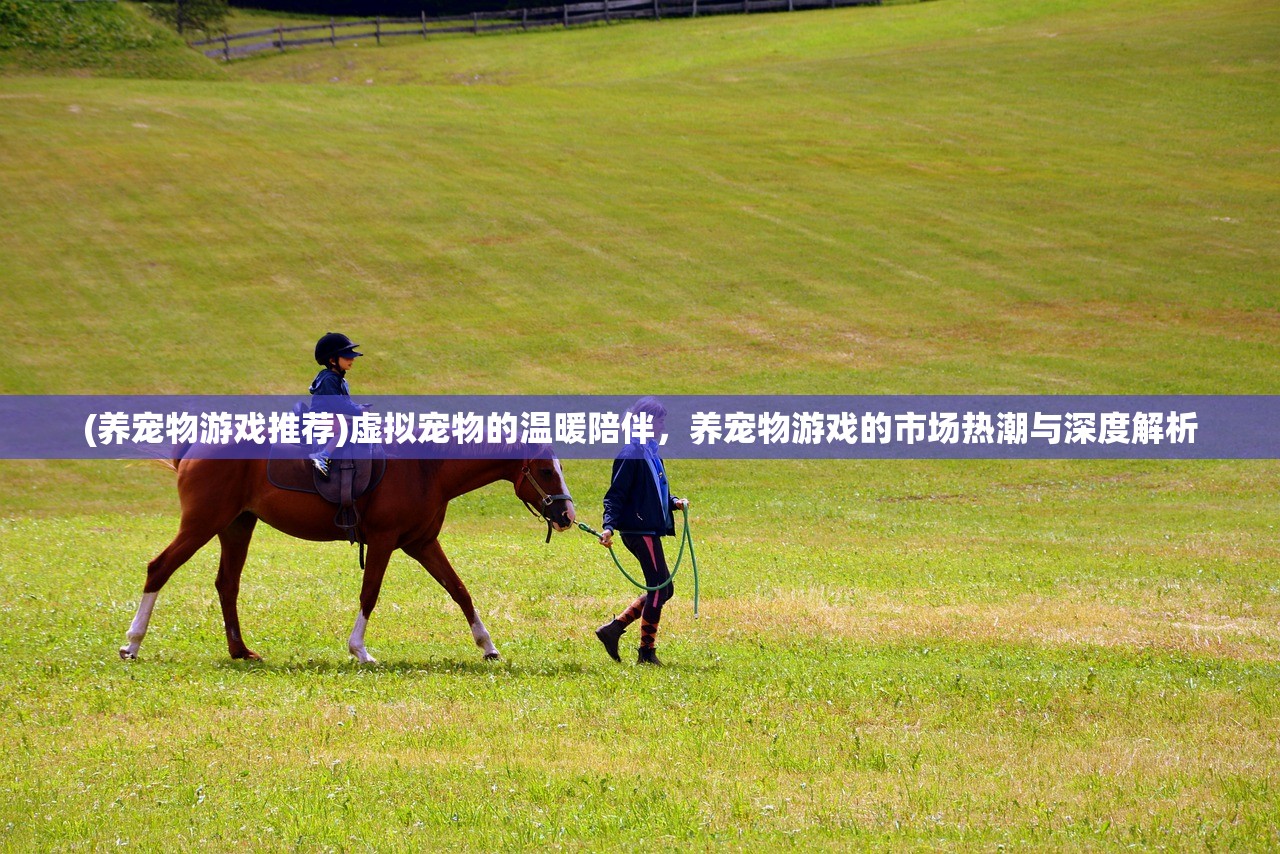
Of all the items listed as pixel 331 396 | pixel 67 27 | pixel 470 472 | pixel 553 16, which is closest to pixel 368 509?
pixel 470 472

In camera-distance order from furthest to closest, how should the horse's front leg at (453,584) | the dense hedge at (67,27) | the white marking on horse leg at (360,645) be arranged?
the dense hedge at (67,27)
the horse's front leg at (453,584)
the white marking on horse leg at (360,645)

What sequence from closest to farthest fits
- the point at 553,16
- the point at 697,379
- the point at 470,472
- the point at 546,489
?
the point at 546,489 < the point at 470,472 < the point at 697,379 < the point at 553,16

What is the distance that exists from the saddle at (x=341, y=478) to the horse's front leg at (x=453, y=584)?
0.81m

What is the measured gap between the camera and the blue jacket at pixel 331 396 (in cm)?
1433

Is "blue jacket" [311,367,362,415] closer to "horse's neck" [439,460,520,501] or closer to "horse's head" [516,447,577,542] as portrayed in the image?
"horse's neck" [439,460,520,501]

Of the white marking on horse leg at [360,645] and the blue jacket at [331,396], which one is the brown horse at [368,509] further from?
the blue jacket at [331,396]

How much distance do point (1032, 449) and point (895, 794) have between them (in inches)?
1095

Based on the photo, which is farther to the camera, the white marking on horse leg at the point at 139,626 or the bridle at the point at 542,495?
the white marking on horse leg at the point at 139,626

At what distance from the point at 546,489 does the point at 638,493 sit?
1.03m

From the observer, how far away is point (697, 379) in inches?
1560

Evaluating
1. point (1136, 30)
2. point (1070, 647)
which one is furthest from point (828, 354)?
point (1136, 30)

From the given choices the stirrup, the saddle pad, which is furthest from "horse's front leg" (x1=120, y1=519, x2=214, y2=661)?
the stirrup

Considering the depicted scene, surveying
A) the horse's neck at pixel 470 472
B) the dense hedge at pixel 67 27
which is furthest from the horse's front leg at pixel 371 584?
the dense hedge at pixel 67 27

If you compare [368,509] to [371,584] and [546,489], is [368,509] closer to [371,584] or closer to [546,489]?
[371,584]
